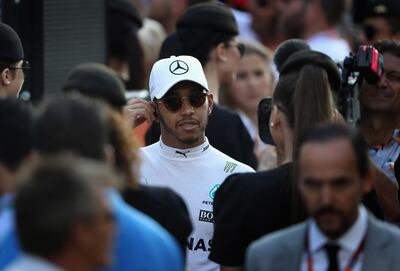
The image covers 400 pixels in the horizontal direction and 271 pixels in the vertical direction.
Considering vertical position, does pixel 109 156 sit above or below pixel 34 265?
above

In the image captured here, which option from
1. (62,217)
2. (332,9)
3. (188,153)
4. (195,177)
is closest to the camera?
(62,217)

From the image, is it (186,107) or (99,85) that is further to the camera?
(186,107)

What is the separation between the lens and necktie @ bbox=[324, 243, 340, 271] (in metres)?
4.32

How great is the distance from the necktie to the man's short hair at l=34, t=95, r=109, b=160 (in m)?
0.85

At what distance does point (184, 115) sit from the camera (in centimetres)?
627

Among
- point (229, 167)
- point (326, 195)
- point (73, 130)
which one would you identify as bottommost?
point (229, 167)

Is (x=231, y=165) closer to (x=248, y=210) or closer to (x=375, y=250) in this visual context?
(x=248, y=210)

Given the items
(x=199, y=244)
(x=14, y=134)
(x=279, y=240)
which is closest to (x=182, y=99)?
(x=199, y=244)

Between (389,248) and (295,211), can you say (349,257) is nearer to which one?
(389,248)

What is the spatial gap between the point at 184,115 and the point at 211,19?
73.3 inches

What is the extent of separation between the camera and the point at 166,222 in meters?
4.95

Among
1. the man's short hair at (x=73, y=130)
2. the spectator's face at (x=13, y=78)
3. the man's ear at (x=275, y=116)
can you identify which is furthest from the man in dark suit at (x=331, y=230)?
the spectator's face at (x=13, y=78)

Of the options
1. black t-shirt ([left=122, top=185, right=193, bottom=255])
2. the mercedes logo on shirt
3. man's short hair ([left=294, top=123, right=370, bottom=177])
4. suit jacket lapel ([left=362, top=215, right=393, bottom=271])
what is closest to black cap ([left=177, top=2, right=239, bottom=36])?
the mercedes logo on shirt

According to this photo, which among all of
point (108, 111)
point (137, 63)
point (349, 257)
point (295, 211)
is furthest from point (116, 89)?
point (137, 63)
